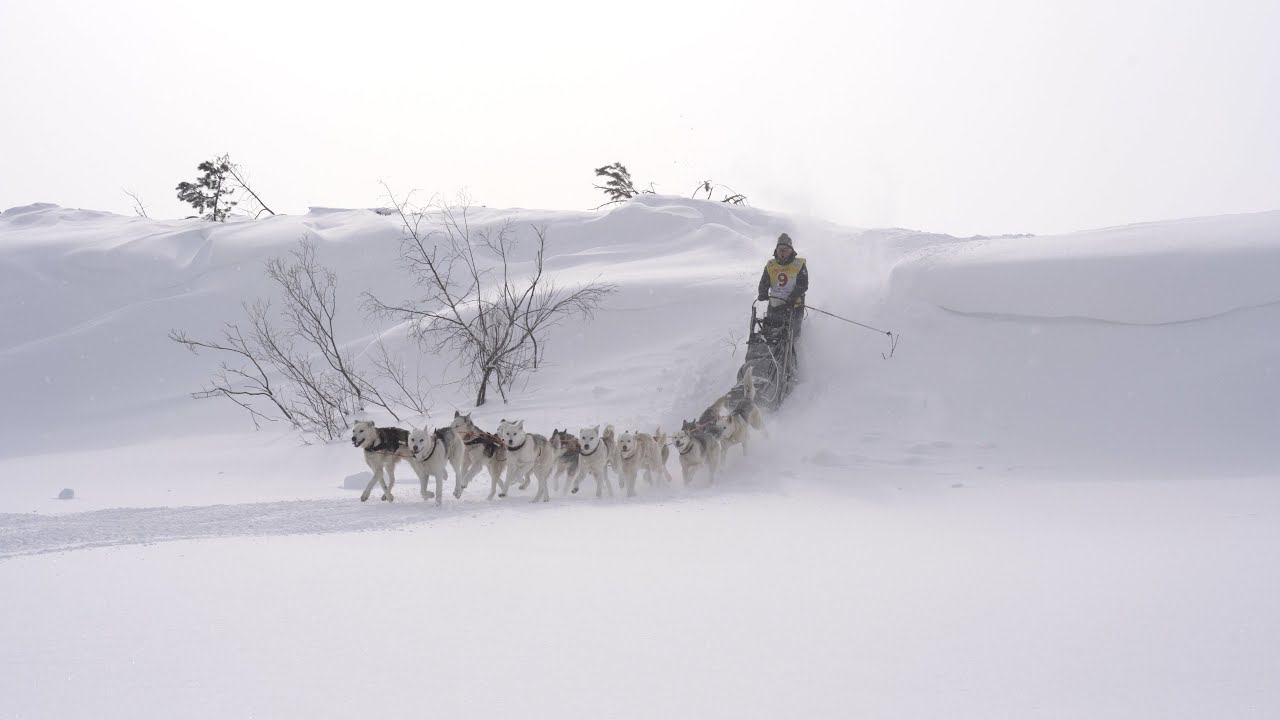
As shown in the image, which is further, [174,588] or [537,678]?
[174,588]

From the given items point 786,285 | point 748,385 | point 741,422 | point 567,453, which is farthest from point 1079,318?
point 567,453

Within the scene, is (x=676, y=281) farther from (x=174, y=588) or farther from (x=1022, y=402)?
(x=174, y=588)

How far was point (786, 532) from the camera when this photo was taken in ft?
20.7

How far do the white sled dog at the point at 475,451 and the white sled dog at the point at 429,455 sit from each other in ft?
0.58

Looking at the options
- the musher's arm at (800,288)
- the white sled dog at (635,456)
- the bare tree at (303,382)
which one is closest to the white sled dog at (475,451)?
the white sled dog at (635,456)

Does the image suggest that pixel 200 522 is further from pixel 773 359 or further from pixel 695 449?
pixel 773 359

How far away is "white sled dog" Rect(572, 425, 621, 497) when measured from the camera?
27.6 ft

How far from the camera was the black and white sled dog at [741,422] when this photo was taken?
30.6 ft

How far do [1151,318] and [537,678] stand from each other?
31.4ft

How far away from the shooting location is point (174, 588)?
4.48 meters

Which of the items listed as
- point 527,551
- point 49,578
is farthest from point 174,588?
point 527,551

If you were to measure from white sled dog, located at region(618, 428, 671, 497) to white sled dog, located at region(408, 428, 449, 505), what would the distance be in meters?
1.73

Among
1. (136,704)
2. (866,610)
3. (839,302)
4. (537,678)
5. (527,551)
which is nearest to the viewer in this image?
(136,704)

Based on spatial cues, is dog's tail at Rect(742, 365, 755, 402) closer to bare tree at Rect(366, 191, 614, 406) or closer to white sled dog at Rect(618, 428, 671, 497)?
white sled dog at Rect(618, 428, 671, 497)
